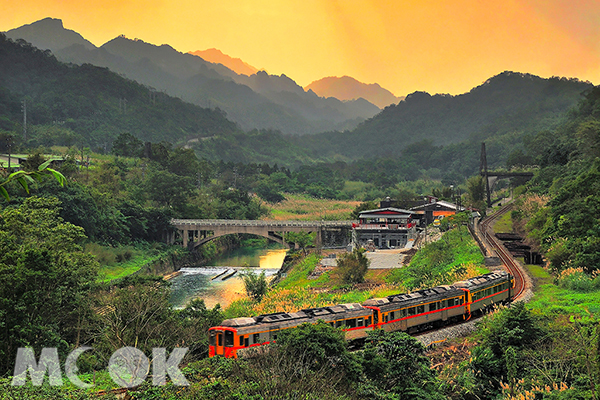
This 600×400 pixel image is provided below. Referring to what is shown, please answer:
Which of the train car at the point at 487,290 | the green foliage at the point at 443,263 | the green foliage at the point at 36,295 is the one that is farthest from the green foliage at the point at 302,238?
the green foliage at the point at 36,295

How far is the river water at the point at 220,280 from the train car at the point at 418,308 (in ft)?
79.7

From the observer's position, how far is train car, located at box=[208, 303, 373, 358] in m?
22.5

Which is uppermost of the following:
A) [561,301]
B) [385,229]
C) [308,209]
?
[308,209]

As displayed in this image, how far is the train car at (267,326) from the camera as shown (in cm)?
2253

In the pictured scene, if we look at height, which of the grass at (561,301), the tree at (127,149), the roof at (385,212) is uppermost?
the tree at (127,149)

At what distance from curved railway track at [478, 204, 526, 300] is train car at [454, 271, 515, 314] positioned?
2.52 feet

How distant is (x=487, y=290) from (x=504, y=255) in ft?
55.5

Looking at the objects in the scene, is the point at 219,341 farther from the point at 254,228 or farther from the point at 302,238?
the point at 254,228

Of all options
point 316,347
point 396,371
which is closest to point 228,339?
point 316,347

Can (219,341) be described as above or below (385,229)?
below

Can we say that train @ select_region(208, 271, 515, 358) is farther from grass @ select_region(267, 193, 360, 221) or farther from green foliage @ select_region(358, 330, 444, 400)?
grass @ select_region(267, 193, 360, 221)

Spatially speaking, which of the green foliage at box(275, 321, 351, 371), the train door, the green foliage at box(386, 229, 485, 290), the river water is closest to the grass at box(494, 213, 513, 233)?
the green foliage at box(386, 229, 485, 290)

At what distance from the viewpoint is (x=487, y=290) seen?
32250 millimetres

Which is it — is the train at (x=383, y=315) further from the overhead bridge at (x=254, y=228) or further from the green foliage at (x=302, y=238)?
the overhead bridge at (x=254, y=228)
